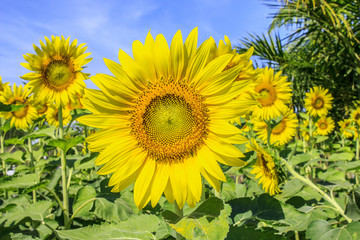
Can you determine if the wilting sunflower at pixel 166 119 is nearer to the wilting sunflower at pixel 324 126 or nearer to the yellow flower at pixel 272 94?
the yellow flower at pixel 272 94

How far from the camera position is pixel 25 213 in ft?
6.73

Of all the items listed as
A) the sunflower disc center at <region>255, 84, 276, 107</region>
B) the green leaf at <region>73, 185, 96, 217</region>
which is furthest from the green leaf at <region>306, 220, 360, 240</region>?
the sunflower disc center at <region>255, 84, 276, 107</region>

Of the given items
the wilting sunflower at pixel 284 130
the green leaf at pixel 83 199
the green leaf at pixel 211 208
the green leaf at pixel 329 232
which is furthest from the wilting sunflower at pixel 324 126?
the green leaf at pixel 211 208

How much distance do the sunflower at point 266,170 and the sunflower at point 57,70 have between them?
1427 mm

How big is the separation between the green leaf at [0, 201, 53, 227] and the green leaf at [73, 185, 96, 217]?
0.20 metres

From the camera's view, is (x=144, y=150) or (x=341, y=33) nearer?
(x=144, y=150)

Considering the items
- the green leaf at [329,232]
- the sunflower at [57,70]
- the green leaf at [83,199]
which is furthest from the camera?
the sunflower at [57,70]

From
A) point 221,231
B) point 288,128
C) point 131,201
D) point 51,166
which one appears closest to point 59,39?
point 51,166

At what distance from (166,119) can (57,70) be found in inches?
61.7

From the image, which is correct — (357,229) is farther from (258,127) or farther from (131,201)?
(258,127)

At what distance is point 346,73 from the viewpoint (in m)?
11.8

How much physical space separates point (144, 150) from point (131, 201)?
84cm

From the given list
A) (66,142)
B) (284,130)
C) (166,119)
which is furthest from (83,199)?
(284,130)

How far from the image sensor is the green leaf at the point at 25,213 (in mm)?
1976
